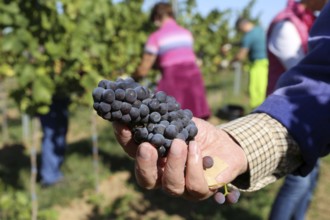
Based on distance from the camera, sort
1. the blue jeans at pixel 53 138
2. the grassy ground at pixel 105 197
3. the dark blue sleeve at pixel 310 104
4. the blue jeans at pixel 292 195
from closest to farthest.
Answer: the dark blue sleeve at pixel 310 104
the blue jeans at pixel 292 195
the grassy ground at pixel 105 197
the blue jeans at pixel 53 138

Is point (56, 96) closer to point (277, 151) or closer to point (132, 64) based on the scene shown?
point (132, 64)

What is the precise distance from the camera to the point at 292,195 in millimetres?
2688

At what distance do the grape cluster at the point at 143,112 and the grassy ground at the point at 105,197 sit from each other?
7.84 feet

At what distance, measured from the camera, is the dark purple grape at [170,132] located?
94 cm

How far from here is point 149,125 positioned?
3.19ft

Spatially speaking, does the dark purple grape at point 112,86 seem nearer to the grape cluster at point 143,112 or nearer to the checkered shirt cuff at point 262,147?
the grape cluster at point 143,112

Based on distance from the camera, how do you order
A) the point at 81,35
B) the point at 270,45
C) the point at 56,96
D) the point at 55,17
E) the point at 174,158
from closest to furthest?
the point at 174,158, the point at 270,45, the point at 55,17, the point at 81,35, the point at 56,96

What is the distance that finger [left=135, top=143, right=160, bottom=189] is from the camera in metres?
0.95

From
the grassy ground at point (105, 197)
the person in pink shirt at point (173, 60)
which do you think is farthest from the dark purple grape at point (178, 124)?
the person in pink shirt at point (173, 60)

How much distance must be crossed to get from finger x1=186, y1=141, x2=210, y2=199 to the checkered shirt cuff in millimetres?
256

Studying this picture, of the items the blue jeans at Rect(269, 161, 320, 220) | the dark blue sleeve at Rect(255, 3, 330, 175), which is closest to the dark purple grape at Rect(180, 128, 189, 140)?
the dark blue sleeve at Rect(255, 3, 330, 175)

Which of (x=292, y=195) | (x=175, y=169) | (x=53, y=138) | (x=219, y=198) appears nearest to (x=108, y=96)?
(x=175, y=169)

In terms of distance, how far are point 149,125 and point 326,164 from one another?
205 inches

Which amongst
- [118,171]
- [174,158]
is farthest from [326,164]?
[174,158]
